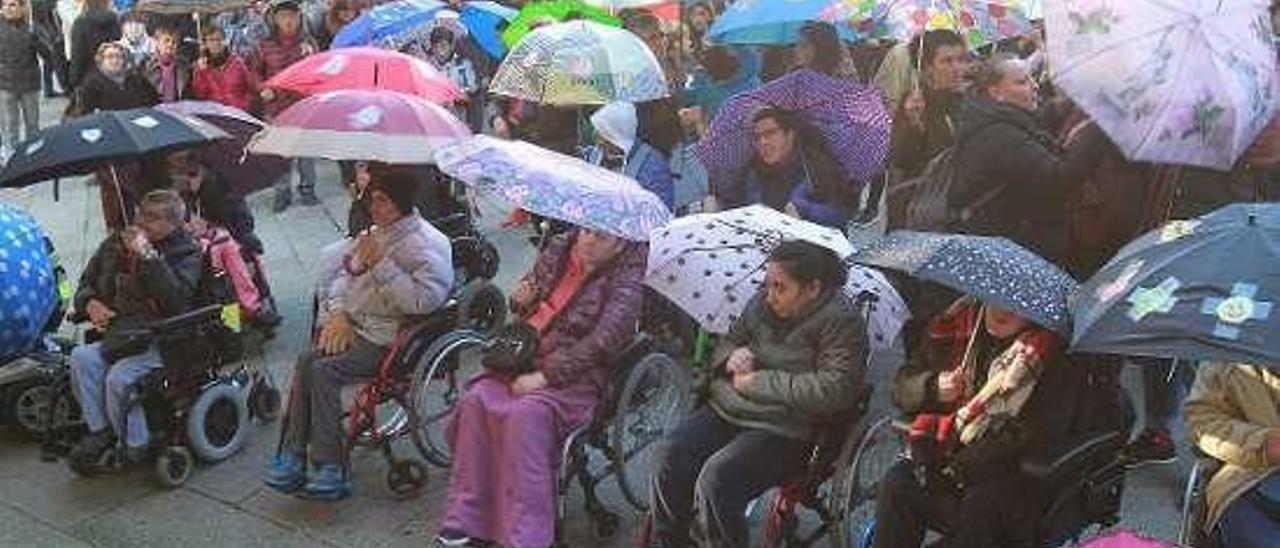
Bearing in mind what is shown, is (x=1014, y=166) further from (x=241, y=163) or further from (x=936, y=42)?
(x=241, y=163)

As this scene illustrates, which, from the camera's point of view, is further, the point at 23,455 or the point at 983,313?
the point at 23,455

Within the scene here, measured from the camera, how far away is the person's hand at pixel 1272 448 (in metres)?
3.54

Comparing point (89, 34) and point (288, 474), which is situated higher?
point (89, 34)

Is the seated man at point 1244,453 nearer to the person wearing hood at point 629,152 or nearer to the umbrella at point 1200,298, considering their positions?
the umbrella at point 1200,298

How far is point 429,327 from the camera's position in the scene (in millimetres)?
5211

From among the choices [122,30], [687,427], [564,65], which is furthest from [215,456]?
[122,30]

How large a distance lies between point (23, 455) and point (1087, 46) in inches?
190

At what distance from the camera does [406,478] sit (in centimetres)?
526

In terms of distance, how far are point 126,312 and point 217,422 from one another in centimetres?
63

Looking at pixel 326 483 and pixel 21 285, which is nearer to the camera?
pixel 326 483

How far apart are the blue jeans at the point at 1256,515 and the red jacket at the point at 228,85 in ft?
25.1

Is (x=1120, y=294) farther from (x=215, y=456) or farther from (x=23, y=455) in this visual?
(x=23, y=455)

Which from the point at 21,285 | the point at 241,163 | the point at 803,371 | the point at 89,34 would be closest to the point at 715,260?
the point at 803,371

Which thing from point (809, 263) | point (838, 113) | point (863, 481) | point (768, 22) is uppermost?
point (768, 22)
